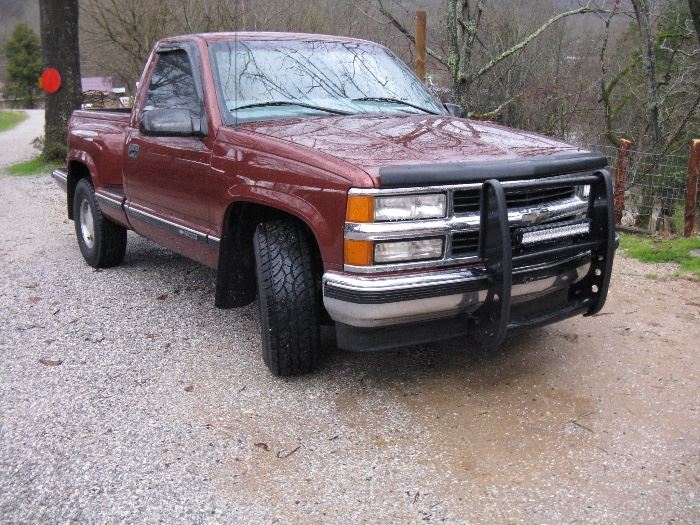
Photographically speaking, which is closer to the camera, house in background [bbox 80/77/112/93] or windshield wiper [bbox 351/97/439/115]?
windshield wiper [bbox 351/97/439/115]

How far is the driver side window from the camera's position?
452cm

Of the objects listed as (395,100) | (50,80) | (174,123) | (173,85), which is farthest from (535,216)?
(50,80)

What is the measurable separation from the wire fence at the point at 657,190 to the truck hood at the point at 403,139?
13.5 feet

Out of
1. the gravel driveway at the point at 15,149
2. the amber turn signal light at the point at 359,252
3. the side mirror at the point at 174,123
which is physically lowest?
the gravel driveway at the point at 15,149

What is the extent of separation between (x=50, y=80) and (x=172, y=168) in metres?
10.2

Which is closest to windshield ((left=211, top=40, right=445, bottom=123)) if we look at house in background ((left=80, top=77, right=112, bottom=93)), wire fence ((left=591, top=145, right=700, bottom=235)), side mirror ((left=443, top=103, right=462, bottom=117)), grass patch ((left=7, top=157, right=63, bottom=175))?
side mirror ((left=443, top=103, right=462, bottom=117))

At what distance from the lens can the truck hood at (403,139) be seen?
328cm

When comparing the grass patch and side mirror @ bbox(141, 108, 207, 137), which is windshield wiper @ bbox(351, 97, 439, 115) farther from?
the grass patch

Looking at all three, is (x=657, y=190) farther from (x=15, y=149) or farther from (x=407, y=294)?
(x=15, y=149)

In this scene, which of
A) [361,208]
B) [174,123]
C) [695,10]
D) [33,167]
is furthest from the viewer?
[33,167]

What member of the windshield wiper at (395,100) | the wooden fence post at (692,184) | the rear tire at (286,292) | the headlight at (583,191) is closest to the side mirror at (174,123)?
the rear tire at (286,292)

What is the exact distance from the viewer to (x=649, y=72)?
9391mm

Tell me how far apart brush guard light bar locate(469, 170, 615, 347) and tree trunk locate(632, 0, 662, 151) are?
626 cm

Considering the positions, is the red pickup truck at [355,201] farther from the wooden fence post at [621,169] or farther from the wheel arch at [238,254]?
the wooden fence post at [621,169]
